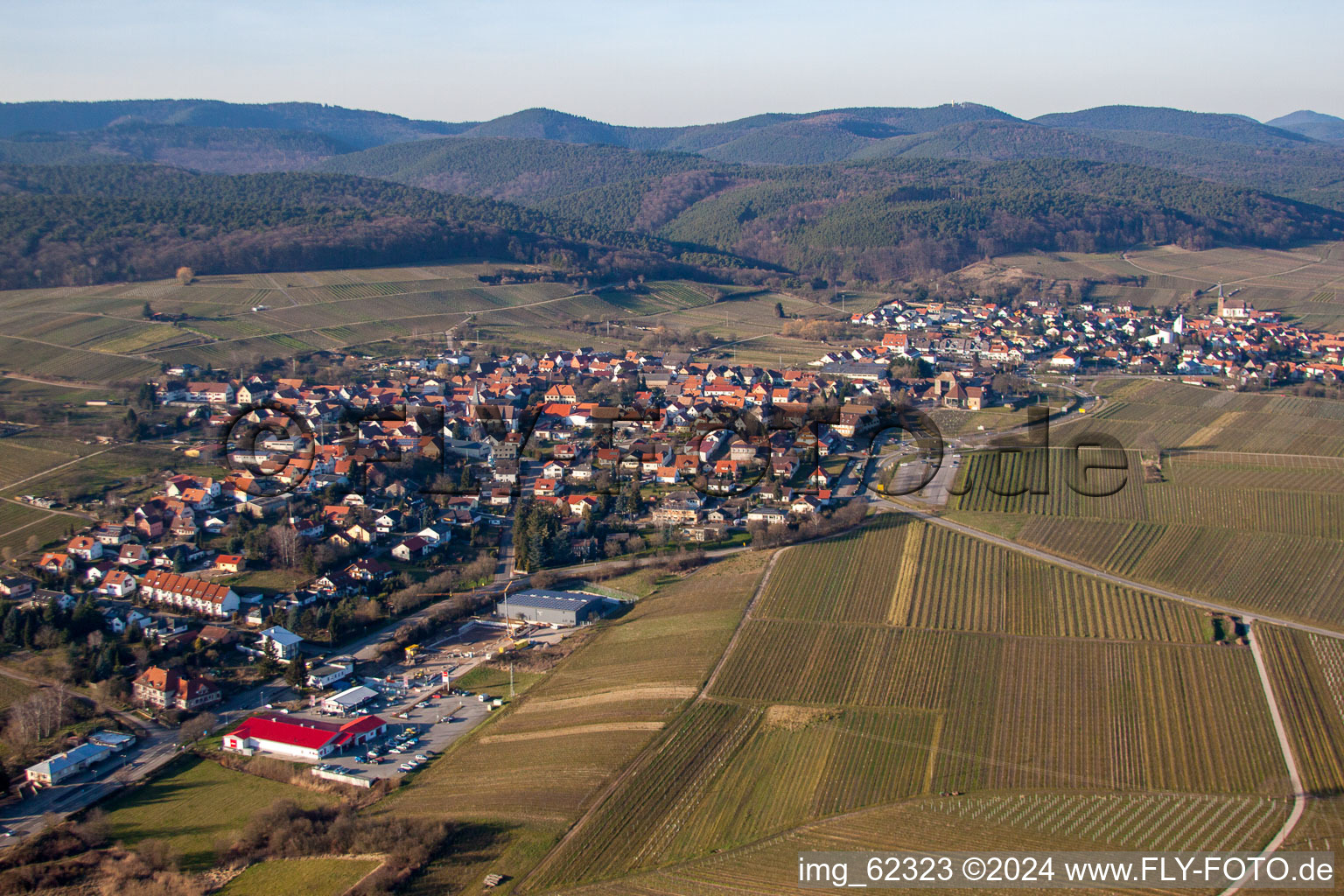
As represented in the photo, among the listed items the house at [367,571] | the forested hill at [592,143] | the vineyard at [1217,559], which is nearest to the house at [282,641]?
the house at [367,571]

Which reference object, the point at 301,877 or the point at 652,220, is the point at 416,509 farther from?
the point at 652,220

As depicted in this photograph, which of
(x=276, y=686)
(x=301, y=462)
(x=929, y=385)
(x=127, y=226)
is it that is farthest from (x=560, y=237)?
(x=276, y=686)

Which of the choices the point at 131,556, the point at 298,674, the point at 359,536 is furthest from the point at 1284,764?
the point at 131,556

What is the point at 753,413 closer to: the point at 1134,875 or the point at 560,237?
the point at 1134,875

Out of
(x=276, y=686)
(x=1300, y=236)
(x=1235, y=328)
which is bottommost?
(x=276, y=686)

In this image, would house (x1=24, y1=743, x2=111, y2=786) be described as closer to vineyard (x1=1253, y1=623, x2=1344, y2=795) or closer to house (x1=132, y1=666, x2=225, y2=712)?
house (x1=132, y1=666, x2=225, y2=712)
